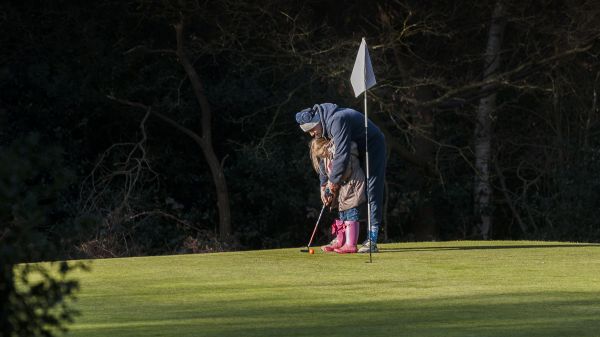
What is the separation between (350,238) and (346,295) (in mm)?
4157

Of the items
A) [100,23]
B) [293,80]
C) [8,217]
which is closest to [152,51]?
[100,23]

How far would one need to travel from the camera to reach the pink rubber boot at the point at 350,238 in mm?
14383

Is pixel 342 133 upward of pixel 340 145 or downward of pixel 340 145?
upward

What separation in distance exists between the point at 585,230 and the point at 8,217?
21006mm

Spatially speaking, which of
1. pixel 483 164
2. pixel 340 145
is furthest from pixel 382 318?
pixel 483 164

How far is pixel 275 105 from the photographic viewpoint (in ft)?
81.4

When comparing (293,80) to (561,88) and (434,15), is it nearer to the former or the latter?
(434,15)

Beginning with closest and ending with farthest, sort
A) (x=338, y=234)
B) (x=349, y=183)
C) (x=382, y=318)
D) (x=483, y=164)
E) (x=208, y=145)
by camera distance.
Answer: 1. (x=382, y=318)
2. (x=349, y=183)
3. (x=338, y=234)
4. (x=208, y=145)
5. (x=483, y=164)

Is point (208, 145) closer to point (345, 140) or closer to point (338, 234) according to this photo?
point (338, 234)

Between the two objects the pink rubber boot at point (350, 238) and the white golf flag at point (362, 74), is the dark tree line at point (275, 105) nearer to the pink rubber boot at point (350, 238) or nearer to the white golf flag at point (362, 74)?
the pink rubber boot at point (350, 238)

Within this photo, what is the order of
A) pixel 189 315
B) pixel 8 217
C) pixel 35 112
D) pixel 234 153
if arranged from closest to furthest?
pixel 8 217 < pixel 189 315 < pixel 35 112 < pixel 234 153

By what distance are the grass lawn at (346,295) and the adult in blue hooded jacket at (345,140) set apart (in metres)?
0.63

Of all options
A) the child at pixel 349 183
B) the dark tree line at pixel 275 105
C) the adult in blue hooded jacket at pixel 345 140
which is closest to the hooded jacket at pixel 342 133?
the adult in blue hooded jacket at pixel 345 140

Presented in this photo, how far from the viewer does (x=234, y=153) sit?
25.5m
